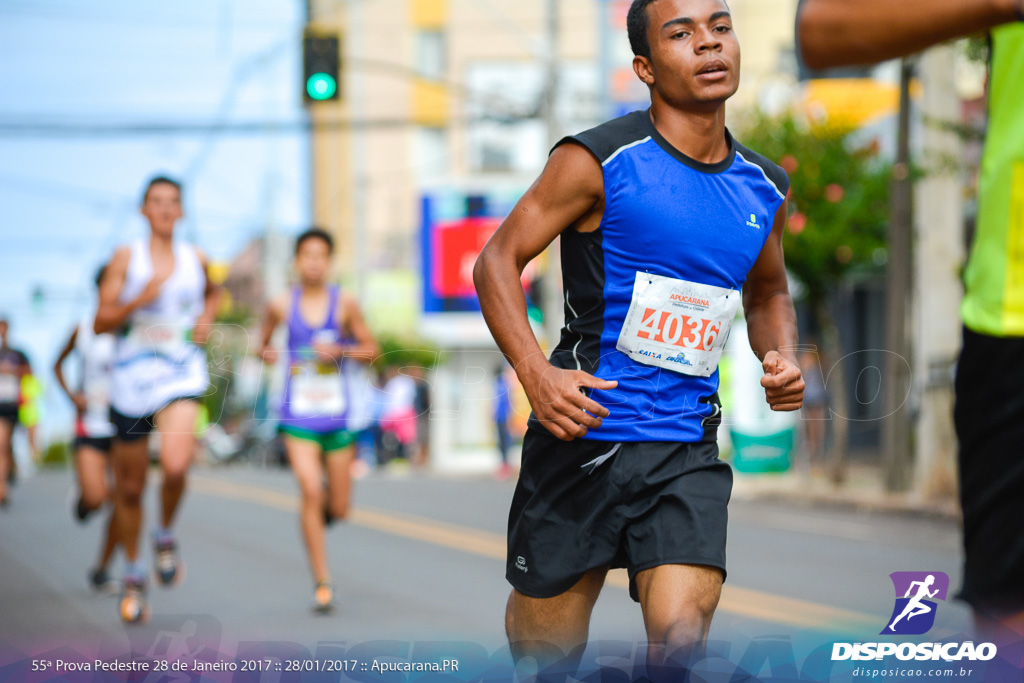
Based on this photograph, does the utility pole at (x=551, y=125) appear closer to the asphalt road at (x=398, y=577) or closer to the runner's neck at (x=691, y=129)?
the asphalt road at (x=398, y=577)

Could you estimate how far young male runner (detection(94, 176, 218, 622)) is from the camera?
659 cm

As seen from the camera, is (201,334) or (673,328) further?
(201,334)

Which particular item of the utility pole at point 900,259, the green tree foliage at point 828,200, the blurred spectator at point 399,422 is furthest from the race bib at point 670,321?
the blurred spectator at point 399,422

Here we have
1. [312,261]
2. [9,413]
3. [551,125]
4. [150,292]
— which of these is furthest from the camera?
[551,125]

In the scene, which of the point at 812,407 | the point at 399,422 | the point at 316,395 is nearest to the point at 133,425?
the point at 316,395

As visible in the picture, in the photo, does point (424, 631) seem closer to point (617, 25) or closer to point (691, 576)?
point (691, 576)

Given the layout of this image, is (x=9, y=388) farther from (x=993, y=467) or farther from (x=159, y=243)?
(x=993, y=467)

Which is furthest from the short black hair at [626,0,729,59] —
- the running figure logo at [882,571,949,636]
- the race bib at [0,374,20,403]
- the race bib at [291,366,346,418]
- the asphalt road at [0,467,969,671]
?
the race bib at [0,374,20,403]

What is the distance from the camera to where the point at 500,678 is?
10.3 feet

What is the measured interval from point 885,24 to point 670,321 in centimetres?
121

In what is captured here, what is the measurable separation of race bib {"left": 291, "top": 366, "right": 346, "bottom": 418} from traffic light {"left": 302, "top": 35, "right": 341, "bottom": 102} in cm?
808

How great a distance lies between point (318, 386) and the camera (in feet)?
24.9

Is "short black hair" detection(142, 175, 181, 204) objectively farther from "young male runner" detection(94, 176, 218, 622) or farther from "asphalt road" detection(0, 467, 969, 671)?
"asphalt road" detection(0, 467, 969, 671)

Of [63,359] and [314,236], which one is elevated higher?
[314,236]
